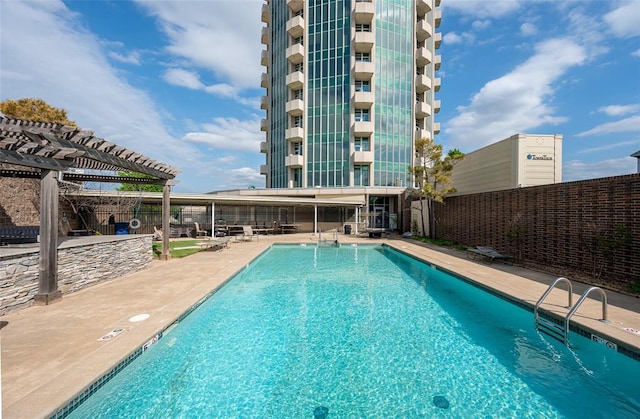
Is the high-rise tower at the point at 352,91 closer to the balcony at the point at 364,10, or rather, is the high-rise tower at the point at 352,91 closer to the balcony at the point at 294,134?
the balcony at the point at 294,134

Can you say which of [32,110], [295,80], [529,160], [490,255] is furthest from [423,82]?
[32,110]

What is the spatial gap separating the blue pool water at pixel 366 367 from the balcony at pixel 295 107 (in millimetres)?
28647

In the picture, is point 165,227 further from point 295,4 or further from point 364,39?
point 295,4

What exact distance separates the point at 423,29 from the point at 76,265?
40.6 metres

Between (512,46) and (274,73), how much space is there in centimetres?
3023

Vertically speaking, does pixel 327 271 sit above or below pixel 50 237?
below

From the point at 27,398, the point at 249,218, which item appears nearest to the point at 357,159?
the point at 249,218

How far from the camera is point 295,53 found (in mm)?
32750

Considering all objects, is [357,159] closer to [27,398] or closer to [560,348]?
[560,348]

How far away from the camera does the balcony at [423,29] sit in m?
34.0

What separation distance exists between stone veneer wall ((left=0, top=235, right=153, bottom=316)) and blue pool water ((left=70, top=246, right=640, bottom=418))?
3.26m

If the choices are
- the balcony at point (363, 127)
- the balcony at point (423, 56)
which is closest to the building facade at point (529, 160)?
the balcony at point (363, 127)

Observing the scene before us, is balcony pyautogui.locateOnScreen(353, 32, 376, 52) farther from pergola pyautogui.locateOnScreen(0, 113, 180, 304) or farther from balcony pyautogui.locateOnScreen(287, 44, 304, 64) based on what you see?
pergola pyautogui.locateOnScreen(0, 113, 180, 304)

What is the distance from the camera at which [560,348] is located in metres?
4.88
